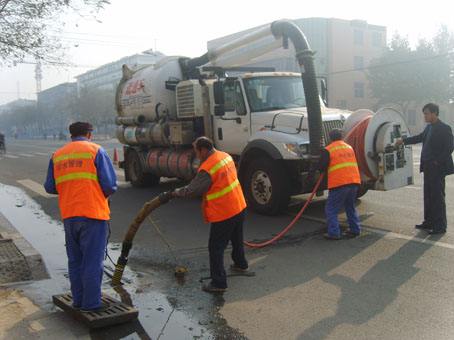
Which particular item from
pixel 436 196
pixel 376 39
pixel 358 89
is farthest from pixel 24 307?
pixel 376 39

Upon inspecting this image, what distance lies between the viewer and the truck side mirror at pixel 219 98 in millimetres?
9430

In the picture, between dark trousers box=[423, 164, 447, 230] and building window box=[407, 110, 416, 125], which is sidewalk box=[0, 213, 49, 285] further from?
building window box=[407, 110, 416, 125]

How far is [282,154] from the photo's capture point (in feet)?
26.0

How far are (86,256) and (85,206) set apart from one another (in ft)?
1.42

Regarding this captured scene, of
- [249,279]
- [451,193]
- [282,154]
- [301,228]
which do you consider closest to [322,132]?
[282,154]

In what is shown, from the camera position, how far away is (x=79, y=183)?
425 centimetres

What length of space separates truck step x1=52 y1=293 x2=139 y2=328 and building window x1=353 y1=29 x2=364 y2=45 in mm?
57521

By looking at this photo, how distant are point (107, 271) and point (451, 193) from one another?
7.32 m

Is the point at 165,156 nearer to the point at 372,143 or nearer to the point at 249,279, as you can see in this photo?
the point at 372,143

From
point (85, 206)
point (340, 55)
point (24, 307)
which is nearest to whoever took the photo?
point (85, 206)

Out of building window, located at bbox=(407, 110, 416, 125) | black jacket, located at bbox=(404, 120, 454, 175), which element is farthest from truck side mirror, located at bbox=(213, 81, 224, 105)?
building window, located at bbox=(407, 110, 416, 125)

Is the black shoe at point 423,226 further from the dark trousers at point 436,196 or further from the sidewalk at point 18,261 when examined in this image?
the sidewalk at point 18,261

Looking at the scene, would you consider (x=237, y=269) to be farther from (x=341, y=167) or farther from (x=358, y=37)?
(x=358, y=37)

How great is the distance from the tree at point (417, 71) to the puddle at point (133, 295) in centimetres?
4007
